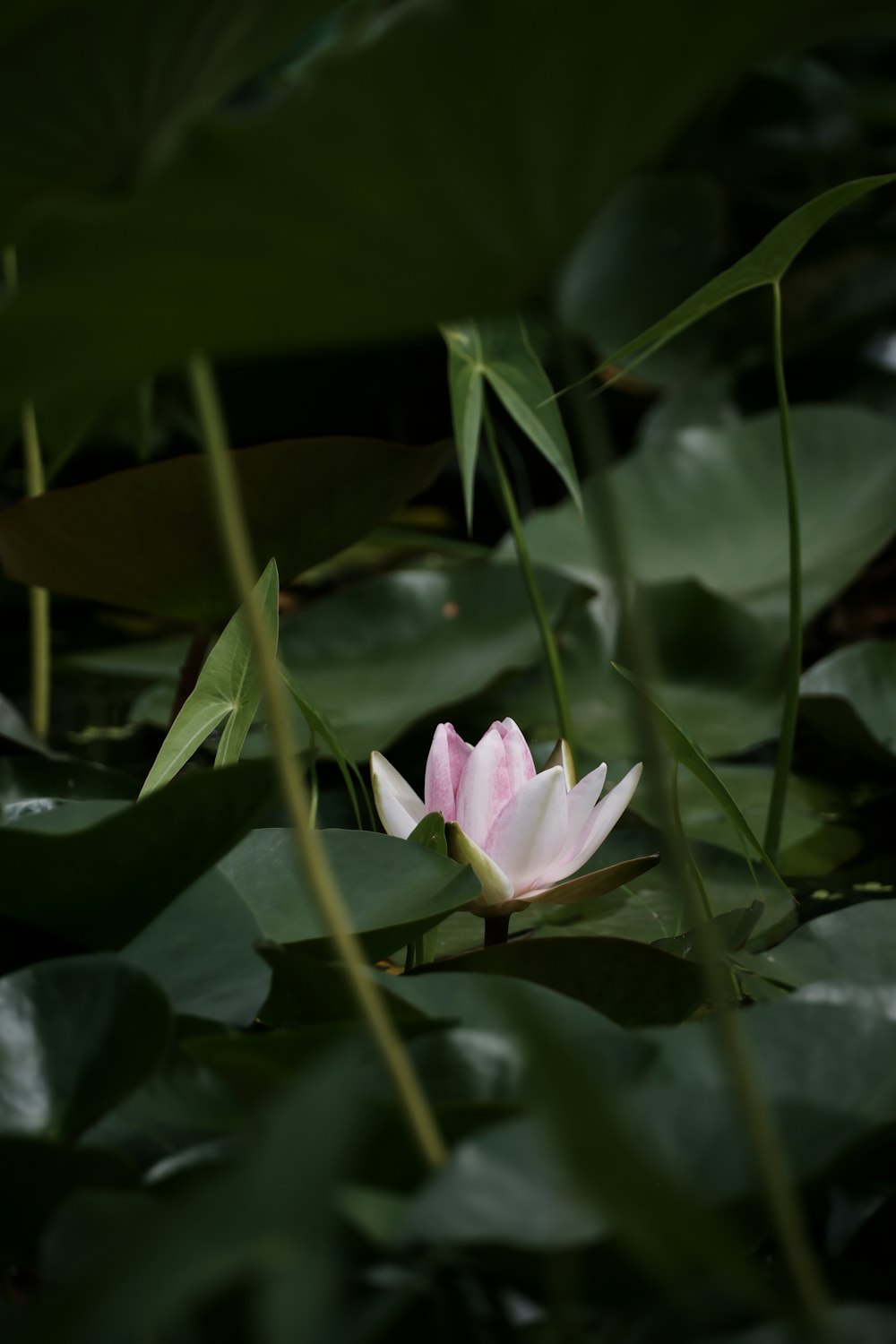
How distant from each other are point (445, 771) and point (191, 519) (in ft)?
1.01

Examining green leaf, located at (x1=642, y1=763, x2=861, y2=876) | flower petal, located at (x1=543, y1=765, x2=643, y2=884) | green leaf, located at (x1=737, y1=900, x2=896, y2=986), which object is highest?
flower petal, located at (x1=543, y1=765, x2=643, y2=884)

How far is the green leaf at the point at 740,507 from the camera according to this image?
1.43m

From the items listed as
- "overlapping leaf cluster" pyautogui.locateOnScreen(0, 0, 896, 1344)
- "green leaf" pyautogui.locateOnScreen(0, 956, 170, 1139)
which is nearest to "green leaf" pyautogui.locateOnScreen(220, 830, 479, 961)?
"overlapping leaf cluster" pyautogui.locateOnScreen(0, 0, 896, 1344)

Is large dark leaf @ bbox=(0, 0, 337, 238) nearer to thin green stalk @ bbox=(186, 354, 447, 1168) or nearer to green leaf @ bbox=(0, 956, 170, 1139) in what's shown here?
thin green stalk @ bbox=(186, 354, 447, 1168)

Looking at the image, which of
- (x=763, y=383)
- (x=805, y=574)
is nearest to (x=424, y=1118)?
(x=805, y=574)

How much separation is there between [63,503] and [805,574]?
82cm

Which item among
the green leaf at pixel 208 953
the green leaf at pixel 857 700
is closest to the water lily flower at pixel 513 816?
the green leaf at pixel 208 953

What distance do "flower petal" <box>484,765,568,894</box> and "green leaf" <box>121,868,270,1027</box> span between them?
0.15 meters

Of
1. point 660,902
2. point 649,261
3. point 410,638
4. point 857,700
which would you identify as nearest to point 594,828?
point 660,902

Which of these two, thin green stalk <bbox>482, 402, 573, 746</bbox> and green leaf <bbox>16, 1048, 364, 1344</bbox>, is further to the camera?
thin green stalk <bbox>482, 402, 573, 746</bbox>

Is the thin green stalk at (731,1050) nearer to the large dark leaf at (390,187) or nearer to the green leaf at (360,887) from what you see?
the large dark leaf at (390,187)

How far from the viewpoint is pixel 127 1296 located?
0.77 feet

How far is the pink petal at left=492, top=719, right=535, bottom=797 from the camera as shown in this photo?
647mm

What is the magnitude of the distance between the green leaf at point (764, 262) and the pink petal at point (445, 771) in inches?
8.1
